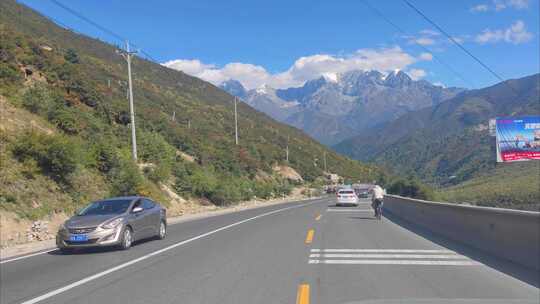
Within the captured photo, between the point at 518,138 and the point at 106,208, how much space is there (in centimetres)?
1934

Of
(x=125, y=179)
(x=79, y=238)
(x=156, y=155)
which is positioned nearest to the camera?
(x=79, y=238)

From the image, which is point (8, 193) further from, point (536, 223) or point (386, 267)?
point (536, 223)

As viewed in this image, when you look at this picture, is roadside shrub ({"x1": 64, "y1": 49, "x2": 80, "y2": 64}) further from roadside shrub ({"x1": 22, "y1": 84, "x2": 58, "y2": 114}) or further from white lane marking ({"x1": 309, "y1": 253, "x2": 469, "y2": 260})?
white lane marking ({"x1": 309, "y1": 253, "x2": 469, "y2": 260})

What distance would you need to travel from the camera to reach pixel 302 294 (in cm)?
808

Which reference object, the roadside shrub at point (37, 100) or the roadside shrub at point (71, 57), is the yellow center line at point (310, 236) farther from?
the roadside shrub at point (71, 57)

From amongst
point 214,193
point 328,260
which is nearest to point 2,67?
point 214,193

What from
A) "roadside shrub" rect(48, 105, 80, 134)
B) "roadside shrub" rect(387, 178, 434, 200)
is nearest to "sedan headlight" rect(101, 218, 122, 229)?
"roadside shrub" rect(48, 105, 80, 134)

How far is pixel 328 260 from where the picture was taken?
11.4 meters

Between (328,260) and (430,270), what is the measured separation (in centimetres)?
225

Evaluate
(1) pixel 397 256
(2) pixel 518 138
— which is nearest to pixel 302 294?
(1) pixel 397 256

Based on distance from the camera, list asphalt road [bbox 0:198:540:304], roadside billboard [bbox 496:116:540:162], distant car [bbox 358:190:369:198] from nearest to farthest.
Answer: asphalt road [bbox 0:198:540:304], roadside billboard [bbox 496:116:540:162], distant car [bbox 358:190:369:198]

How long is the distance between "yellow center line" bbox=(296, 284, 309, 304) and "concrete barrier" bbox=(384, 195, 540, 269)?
438cm

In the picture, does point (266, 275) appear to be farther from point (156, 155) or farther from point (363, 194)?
point (363, 194)

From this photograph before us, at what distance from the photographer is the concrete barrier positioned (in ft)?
32.1
